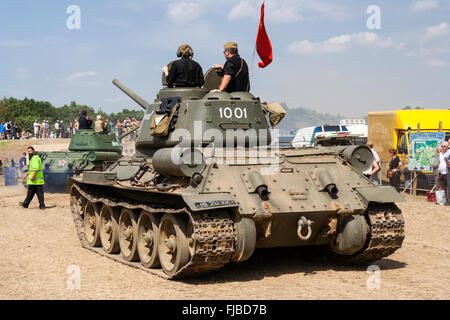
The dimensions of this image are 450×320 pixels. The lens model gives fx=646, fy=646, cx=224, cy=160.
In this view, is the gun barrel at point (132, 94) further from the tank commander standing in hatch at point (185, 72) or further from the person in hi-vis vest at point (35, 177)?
the person in hi-vis vest at point (35, 177)

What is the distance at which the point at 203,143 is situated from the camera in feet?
34.8

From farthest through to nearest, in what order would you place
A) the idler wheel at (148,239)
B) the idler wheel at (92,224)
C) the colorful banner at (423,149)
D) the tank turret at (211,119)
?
the colorful banner at (423,149), the idler wheel at (92,224), the tank turret at (211,119), the idler wheel at (148,239)

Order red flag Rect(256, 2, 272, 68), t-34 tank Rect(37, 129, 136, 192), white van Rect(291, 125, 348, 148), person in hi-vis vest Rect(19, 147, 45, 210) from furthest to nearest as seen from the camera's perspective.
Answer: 1. white van Rect(291, 125, 348, 148)
2. t-34 tank Rect(37, 129, 136, 192)
3. person in hi-vis vest Rect(19, 147, 45, 210)
4. red flag Rect(256, 2, 272, 68)

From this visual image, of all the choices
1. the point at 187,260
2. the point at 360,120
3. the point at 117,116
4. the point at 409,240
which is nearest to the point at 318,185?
the point at 187,260

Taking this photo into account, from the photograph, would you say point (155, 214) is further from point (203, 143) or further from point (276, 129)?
point (276, 129)

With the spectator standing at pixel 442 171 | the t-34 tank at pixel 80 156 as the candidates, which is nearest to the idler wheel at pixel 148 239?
the spectator standing at pixel 442 171

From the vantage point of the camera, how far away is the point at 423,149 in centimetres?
2086

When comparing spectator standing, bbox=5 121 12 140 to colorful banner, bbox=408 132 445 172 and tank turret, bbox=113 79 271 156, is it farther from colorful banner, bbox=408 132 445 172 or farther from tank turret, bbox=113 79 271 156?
tank turret, bbox=113 79 271 156

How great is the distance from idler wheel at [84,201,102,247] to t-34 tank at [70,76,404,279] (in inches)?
40.1

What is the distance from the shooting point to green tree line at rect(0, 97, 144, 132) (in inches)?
2349

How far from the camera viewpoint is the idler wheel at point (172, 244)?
9023 mm

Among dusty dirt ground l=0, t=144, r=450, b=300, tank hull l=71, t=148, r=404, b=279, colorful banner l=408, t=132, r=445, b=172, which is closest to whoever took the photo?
dusty dirt ground l=0, t=144, r=450, b=300

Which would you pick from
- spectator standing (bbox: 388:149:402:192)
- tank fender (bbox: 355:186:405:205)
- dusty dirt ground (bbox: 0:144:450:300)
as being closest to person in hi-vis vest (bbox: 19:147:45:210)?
dusty dirt ground (bbox: 0:144:450:300)

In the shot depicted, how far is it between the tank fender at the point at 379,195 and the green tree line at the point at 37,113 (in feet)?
153
